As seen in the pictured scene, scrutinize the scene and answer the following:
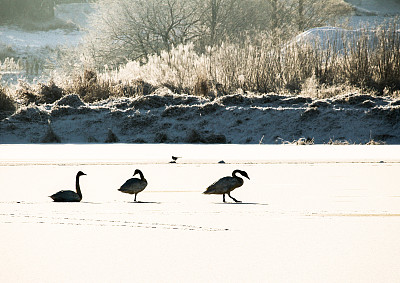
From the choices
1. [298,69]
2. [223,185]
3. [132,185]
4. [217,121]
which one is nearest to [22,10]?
[298,69]

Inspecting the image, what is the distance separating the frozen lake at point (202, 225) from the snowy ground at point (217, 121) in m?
4.22

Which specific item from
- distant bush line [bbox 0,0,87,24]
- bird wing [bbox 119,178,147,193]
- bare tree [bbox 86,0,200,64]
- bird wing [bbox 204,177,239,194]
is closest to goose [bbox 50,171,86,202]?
bird wing [bbox 119,178,147,193]

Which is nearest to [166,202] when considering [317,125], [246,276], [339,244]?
[339,244]

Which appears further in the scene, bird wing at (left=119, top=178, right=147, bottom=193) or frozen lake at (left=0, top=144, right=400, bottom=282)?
bird wing at (left=119, top=178, right=147, bottom=193)

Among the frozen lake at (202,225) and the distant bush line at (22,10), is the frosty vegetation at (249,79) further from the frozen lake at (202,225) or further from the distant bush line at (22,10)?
the distant bush line at (22,10)

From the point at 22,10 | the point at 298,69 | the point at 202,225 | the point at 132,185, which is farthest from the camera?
the point at 22,10

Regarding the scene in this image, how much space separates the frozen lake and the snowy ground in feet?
13.8

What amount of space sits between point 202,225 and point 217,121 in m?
8.90

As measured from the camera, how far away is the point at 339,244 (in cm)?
380

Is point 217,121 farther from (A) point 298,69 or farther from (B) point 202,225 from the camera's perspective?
(B) point 202,225

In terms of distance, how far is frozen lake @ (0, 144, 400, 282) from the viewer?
3.26m

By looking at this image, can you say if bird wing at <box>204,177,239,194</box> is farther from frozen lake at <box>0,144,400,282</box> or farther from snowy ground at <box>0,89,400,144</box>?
snowy ground at <box>0,89,400,144</box>

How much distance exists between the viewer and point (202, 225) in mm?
4426

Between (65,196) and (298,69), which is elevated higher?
(298,69)
